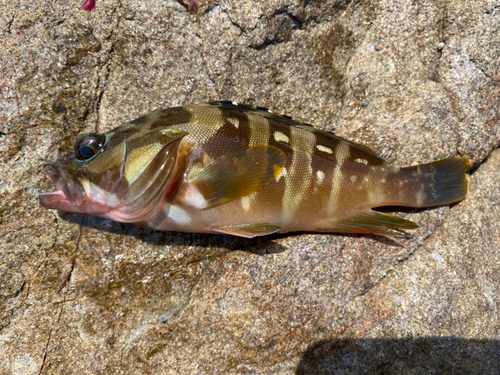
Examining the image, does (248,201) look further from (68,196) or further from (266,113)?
(68,196)

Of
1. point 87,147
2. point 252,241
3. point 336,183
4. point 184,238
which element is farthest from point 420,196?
point 87,147

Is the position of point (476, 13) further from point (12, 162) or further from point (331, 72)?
point (12, 162)

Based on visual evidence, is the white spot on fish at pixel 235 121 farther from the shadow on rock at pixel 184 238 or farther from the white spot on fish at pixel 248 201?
the shadow on rock at pixel 184 238

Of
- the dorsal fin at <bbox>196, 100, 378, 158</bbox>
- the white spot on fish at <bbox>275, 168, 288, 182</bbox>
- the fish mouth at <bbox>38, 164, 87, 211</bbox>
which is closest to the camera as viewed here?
the fish mouth at <bbox>38, 164, 87, 211</bbox>

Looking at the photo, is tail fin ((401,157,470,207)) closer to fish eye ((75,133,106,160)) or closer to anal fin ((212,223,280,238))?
anal fin ((212,223,280,238))

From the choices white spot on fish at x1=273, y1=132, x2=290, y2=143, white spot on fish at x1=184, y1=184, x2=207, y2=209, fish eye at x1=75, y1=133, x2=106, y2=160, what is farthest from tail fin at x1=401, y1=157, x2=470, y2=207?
fish eye at x1=75, y1=133, x2=106, y2=160

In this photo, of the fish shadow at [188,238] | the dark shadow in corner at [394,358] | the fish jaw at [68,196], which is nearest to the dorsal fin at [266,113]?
the fish shadow at [188,238]
